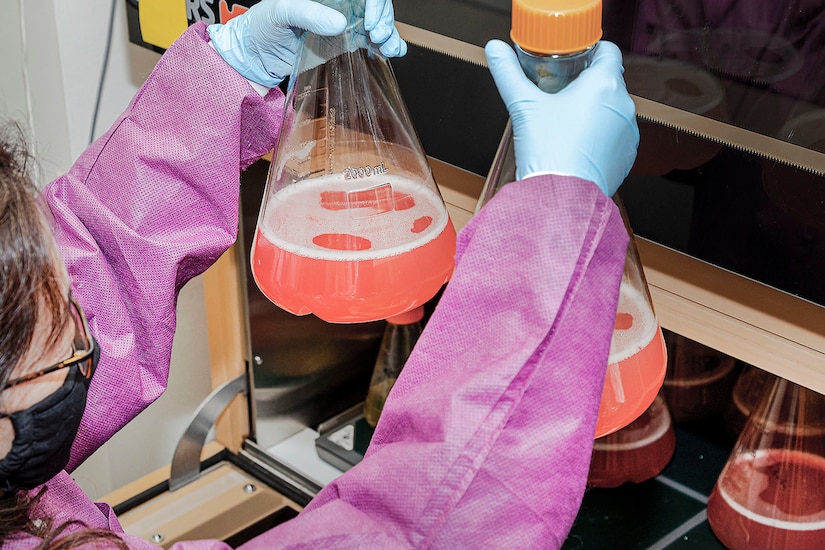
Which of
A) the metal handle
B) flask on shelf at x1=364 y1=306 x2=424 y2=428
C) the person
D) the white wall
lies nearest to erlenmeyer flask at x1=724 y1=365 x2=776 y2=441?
flask on shelf at x1=364 y1=306 x2=424 y2=428

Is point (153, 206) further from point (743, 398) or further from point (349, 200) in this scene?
point (743, 398)

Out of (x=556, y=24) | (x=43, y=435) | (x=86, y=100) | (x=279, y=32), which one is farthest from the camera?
(x=86, y=100)

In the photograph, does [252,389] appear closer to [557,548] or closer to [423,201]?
[423,201]

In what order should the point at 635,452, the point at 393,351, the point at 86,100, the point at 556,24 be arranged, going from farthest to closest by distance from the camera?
the point at 86,100, the point at 393,351, the point at 635,452, the point at 556,24

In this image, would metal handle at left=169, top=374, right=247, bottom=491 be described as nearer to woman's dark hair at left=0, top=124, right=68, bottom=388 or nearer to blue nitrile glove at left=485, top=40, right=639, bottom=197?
woman's dark hair at left=0, top=124, right=68, bottom=388

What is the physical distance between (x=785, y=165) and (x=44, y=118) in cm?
128

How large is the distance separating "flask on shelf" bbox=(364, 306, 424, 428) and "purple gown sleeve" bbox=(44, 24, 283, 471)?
464 mm

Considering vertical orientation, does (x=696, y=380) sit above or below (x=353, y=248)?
below

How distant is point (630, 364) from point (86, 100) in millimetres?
1137

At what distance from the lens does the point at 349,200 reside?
32.4 inches

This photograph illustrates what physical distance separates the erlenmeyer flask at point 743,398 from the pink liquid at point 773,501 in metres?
0.10

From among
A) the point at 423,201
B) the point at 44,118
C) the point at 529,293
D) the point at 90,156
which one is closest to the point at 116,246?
the point at 90,156

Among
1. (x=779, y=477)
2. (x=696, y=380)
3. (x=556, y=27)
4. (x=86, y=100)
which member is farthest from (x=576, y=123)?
(x=86, y=100)

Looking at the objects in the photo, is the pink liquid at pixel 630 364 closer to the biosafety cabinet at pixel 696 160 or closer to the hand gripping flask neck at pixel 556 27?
the biosafety cabinet at pixel 696 160
